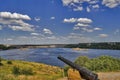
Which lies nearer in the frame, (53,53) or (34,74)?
(34,74)

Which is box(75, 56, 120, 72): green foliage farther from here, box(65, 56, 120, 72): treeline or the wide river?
the wide river

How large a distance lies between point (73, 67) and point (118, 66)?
9427 mm

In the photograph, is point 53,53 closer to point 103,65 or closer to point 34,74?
point 34,74

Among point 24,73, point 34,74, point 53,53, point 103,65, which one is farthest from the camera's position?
point 53,53

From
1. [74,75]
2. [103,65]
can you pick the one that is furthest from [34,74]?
[74,75]

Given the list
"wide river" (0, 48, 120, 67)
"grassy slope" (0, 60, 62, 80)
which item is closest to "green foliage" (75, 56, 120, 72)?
"grassy slope" (0, 60, 62, 80)

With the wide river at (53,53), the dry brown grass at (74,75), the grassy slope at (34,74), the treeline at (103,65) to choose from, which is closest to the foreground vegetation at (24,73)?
the grassy slope at (34,74)

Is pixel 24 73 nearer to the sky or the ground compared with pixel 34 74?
nearer to the sky

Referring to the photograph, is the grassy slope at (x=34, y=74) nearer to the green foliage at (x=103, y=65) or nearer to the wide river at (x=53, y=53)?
the green foliage at (x=103, y=65)

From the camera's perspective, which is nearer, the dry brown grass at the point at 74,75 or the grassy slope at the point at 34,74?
the dry brown grass at the point at 74,75

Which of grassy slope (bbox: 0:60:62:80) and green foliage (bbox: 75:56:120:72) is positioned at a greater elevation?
green foliage (bbox: 75:56:120:72)

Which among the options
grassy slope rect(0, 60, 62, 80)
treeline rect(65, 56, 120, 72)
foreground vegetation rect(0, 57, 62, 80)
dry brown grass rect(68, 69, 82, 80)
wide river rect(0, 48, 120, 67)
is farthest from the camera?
wide river rect(0, 48, 120, 67)

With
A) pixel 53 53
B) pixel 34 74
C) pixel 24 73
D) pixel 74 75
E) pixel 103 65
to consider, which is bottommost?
pixel 34 74

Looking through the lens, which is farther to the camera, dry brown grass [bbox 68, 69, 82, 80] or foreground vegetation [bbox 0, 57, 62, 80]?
foreground vegetation [bbox 0, 57, 62, 80]
